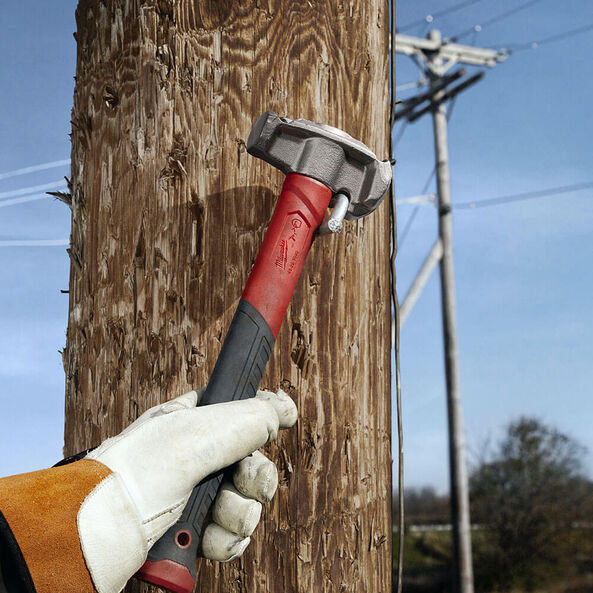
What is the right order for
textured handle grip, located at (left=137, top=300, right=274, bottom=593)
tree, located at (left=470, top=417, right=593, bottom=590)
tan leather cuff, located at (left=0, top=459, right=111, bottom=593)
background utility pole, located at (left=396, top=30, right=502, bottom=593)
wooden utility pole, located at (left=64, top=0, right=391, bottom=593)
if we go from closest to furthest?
tan leather cuff, located at (left=0, top=459, right=111, bottom=593) < textured handle grip, located at (left=137, top=300, right=274, bottom=593) < wooden utility pole, located at (left=64, top=0, right=391, bottom=593) < background utility pole, located at (left=396, top=30, right=502, bottom=593) < tree, located at (left=470, top=417, right=593, bottom=590)

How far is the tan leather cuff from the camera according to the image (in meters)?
1.24

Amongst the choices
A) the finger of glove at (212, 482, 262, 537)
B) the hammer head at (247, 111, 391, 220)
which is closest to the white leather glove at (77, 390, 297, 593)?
the finger of glove at (212, 482, 262, 537)

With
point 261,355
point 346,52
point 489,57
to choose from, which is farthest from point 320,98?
point 489,57

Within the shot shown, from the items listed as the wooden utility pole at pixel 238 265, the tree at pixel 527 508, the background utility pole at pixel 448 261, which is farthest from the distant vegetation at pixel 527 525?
the wooden utility pole at pixel 238 265

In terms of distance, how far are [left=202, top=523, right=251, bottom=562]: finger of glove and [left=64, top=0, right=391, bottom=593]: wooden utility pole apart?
160mm

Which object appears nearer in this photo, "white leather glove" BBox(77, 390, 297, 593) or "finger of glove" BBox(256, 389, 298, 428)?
"white leather glove" BBox(77, 390, 297, 593)

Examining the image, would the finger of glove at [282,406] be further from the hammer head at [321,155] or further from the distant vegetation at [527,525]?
the distant vegetation at [527,525]

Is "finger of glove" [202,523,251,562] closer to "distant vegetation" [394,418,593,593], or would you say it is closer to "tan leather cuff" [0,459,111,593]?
"tan leather cuff" [0,459,111,593]

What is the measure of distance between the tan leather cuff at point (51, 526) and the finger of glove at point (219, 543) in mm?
260

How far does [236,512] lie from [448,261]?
7.44m

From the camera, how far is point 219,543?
1433mm

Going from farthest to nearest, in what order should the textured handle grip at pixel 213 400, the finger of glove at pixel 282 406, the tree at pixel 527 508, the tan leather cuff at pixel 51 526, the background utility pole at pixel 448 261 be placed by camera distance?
the tree at pixel 527 508
the background utility pole at pixel 448 261
the finger of glove at pixel 282 406
the textured handle grip at pixel 213 400
the tan leather cuff at pixel 51 526

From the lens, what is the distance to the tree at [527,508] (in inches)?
470

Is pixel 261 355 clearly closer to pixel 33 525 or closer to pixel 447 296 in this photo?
pixel 33 525
